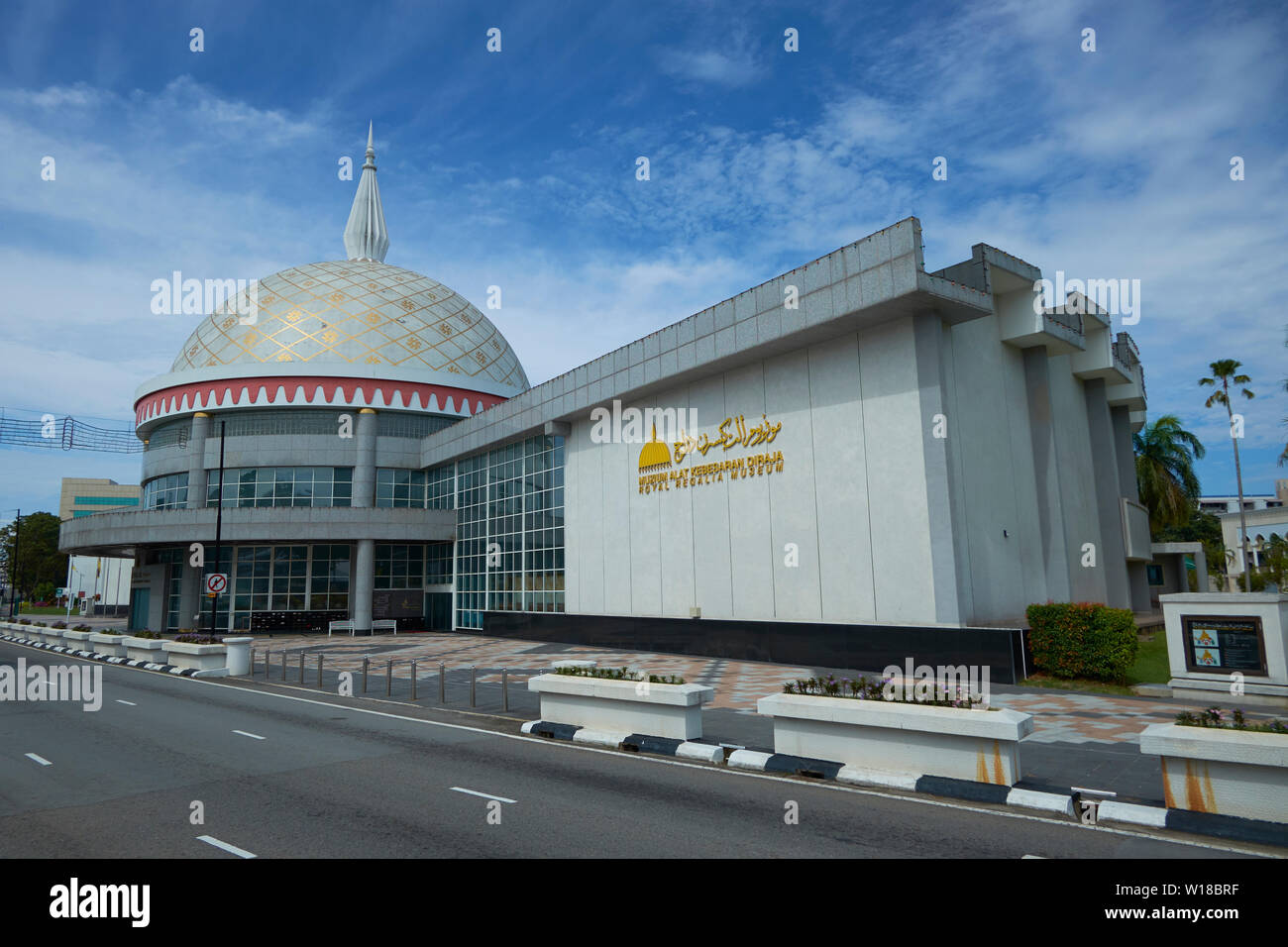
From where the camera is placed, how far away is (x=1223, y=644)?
14969mm

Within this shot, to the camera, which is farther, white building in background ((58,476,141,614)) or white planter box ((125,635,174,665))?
white building in background ((58,476,141,614))

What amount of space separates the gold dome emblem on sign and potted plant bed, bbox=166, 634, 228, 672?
14.6 metres

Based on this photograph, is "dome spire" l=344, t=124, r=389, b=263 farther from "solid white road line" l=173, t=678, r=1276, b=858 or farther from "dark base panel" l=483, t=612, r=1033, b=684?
"solid white road line" l=173, t=678, r=1276, b=858

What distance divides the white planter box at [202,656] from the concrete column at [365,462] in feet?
60.7

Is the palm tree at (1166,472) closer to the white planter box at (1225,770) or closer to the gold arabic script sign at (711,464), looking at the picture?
the gold arabic script sign at (711,464)

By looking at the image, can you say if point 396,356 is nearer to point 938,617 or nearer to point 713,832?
point 938,617

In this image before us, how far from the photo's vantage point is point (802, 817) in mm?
7949

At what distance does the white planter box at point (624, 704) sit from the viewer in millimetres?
11742

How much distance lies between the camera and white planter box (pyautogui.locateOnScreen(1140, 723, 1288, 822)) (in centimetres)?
712

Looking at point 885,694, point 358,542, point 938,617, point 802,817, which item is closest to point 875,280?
point 938,617

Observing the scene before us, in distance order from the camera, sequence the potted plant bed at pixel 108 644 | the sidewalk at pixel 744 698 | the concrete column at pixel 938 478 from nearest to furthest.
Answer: the sidewalk at pixel 744 698 → the concrete column at pixel 938 478 → the potted plant bed at pixel 108 644

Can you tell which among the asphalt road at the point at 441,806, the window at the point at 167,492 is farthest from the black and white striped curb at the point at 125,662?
the asphalt road at the point at 441,806

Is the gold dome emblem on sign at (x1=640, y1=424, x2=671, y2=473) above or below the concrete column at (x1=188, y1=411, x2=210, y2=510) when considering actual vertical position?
below

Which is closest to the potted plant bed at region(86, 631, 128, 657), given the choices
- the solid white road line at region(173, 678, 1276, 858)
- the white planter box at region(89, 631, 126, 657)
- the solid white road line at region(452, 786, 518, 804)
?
the white planter box at region(89, 631, 126, 657)
